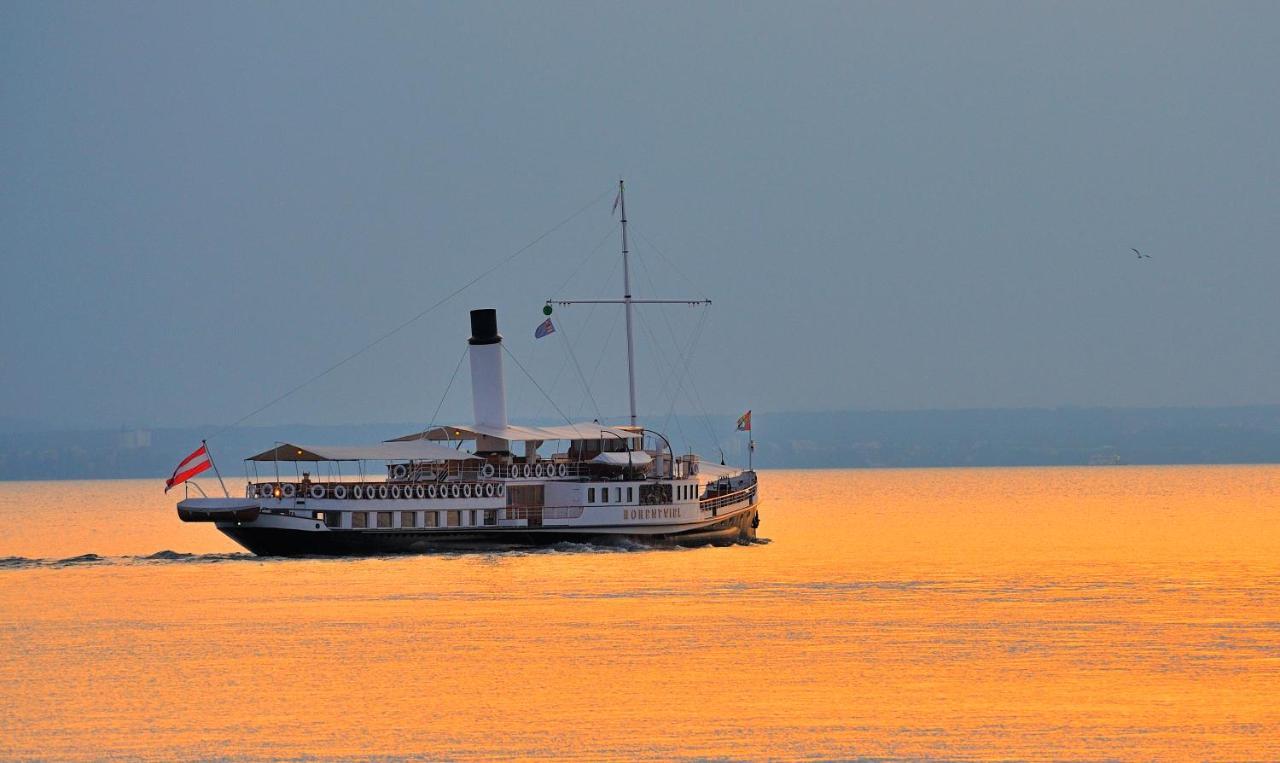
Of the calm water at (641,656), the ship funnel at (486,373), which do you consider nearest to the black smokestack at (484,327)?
the ship funnel at (486,373)

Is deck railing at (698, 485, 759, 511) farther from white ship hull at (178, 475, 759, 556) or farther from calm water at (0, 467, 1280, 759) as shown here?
calm water at (0, 467, 1280, 759)

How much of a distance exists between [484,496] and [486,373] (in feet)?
31.3

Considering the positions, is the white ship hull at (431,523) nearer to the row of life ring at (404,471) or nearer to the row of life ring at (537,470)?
the row of life ring at (537,470)

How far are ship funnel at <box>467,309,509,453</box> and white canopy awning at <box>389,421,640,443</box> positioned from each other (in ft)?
2.53

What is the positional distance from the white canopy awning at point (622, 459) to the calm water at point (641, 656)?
4.21 metres

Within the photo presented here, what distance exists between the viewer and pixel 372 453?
76.2 meters

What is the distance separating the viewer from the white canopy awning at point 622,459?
261 feet

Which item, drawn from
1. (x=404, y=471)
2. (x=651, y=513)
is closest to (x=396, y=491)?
(x=404, y=471)

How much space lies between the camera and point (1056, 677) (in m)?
43.5

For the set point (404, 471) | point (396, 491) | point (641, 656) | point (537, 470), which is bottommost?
point (641, 656)

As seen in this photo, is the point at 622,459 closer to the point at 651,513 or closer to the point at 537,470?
the point at 651,513

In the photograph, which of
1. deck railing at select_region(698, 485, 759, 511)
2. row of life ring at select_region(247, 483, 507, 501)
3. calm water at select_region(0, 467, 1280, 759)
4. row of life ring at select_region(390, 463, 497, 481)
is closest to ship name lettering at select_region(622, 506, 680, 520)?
calm water at select_region(0, 467, 1280, 759)

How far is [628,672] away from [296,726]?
399 inches

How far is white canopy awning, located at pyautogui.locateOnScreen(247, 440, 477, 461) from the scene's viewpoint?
241 ft
